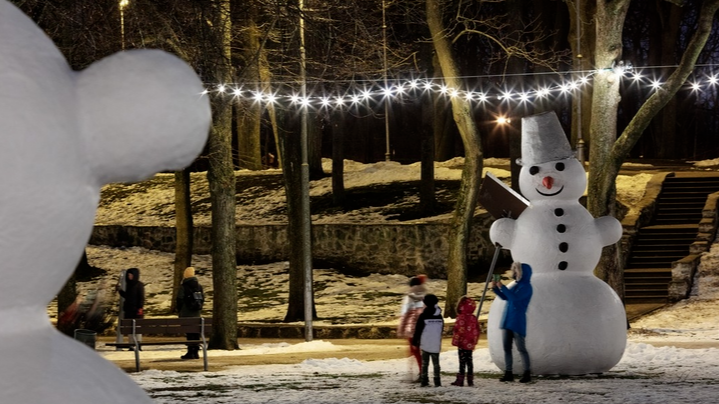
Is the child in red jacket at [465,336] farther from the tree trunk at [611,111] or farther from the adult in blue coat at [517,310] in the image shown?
the tree trunk at [611,111]

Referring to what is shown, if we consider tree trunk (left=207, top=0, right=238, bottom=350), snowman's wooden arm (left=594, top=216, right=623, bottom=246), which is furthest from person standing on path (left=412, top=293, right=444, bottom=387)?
tree trunk (left=207, top=0, right=238, bottom=350)

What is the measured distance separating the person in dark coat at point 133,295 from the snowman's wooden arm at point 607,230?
8.13 meters

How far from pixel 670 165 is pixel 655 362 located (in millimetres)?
25404

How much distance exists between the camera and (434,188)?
105ft

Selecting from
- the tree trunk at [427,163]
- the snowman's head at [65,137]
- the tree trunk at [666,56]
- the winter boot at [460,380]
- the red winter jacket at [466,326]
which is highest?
the tree trunk at [666,56]

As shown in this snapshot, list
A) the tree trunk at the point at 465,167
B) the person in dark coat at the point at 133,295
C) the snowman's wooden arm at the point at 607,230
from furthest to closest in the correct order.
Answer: the tree trunk at the point at 465,167 → the person in dark coat at the point at 133,295 → the snowman's wooden arm at the point at 607,230

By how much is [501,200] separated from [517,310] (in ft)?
5.71

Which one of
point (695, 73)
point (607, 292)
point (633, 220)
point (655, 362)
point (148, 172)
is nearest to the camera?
point (148, 172)

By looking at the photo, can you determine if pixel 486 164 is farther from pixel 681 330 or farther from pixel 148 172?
pixel 148 172

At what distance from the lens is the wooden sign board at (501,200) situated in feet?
46.2

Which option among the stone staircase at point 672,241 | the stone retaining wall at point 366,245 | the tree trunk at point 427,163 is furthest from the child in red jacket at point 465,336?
the tree trunk at point 427,163

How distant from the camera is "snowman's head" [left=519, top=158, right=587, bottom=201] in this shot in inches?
540

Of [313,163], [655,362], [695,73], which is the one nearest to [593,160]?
[655,362]

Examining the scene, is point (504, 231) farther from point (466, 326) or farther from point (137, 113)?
point (137, 113)
